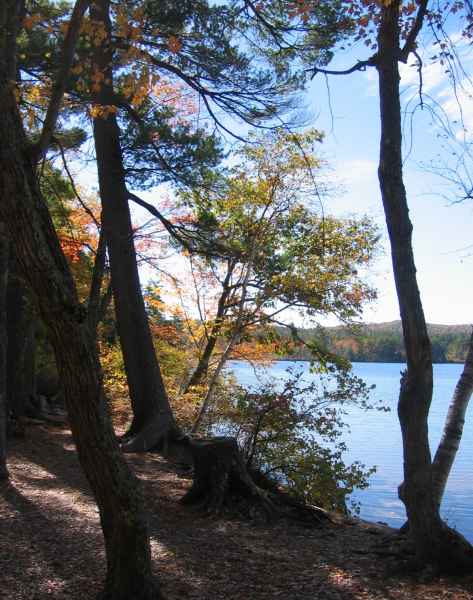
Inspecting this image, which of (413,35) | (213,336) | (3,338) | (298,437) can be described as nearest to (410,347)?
(413,35)

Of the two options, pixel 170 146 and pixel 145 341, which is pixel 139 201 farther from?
pixel 145 341

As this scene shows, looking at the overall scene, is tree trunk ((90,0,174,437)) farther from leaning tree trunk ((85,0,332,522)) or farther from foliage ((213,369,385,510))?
foliage ((213,369,385,510))

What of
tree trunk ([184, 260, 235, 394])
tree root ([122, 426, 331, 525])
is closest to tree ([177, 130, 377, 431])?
tree trunk ([184, 260, 235, 394])

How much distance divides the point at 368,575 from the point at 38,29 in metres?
8.09

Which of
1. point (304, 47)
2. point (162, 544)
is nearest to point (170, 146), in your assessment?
point (304, 47)

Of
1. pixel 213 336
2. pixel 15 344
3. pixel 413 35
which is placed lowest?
pixel 15 344

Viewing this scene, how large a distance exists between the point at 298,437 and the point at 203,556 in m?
3.73

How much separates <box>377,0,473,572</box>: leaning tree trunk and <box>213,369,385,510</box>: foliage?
305cm

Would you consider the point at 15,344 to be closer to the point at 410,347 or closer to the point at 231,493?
the point at 231,493

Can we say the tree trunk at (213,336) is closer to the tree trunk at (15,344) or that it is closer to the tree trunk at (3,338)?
the tree trunk at (15,344)

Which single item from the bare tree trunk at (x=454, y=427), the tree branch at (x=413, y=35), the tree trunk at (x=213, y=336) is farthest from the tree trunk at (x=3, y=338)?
the tree trunk at (x=213, y=336)

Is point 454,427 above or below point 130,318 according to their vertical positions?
below

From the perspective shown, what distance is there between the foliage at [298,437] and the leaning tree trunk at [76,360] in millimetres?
3780

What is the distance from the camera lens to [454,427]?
4535 millimetres
